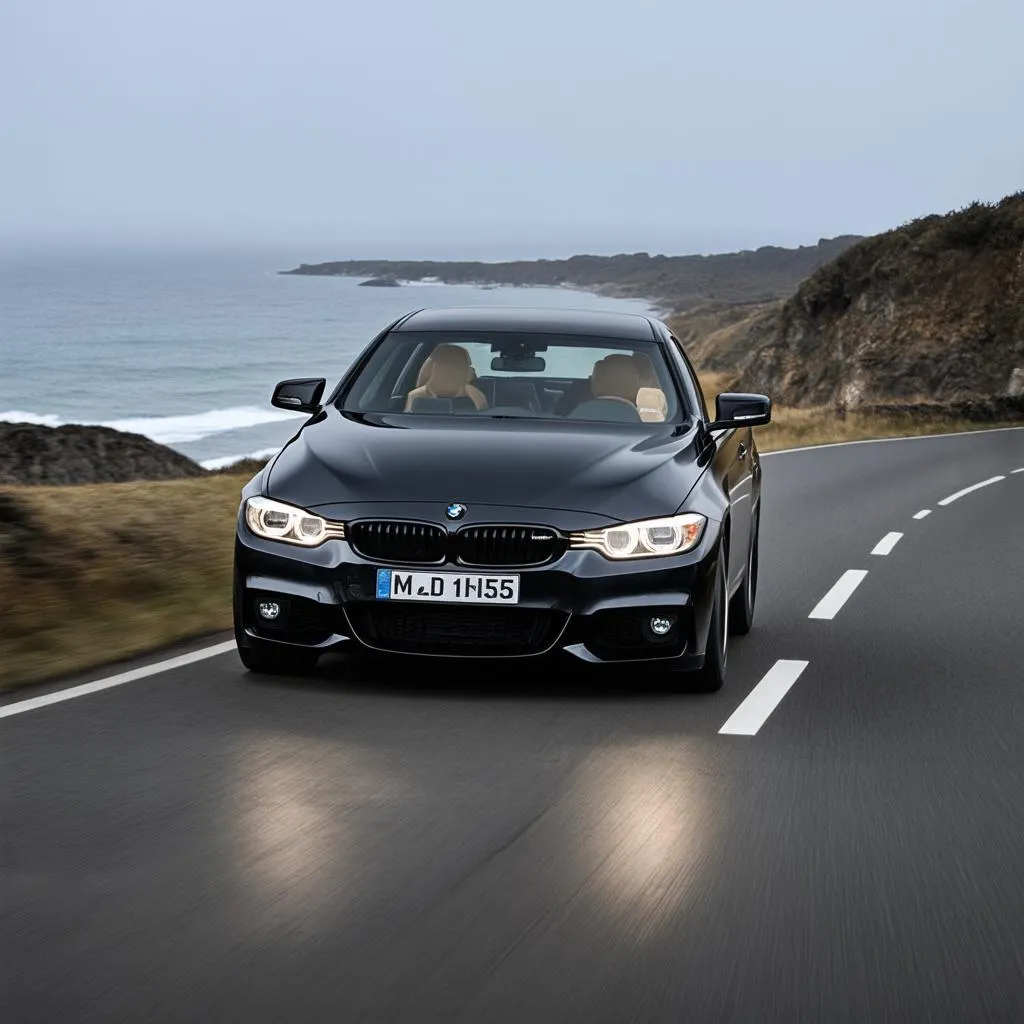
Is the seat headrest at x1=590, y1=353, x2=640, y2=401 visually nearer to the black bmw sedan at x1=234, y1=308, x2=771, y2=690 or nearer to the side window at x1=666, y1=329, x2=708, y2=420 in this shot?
the side window at x1=666, y1=329, x2=708, y2=420

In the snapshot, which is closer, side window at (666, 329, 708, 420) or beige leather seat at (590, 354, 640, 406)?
beige leather seat at (590, 354, 640, 406)

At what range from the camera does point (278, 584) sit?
747cm

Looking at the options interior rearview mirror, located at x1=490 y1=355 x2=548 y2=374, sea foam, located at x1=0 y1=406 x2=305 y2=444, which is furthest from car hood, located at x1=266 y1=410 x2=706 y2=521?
sea foam, located at x1=0 y1=406 x2=305 y2=444

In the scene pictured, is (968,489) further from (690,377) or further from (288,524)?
(288,524)

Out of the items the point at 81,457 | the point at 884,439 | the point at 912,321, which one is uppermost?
the point at 81,457

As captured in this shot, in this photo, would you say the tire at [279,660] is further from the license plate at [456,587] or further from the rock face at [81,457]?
the rock face at [81,457]

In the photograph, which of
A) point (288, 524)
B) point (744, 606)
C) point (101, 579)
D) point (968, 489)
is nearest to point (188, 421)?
point (968, 489)

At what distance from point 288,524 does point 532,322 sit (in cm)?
230

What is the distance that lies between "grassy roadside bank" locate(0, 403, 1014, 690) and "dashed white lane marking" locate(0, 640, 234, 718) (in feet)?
1.04

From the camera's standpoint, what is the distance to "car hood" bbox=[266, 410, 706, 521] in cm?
742

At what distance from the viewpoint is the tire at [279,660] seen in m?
7.79

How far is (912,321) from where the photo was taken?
2741 inches

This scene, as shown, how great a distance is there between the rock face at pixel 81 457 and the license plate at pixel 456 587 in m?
13.2

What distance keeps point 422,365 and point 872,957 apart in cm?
545
